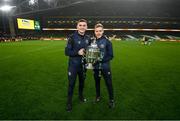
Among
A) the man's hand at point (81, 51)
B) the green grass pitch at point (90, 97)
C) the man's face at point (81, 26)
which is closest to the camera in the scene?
the man's hand at point (81, 51)

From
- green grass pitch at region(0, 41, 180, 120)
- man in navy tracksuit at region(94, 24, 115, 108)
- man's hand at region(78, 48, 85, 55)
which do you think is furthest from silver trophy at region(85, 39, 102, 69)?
green grass pitch at region(0, 41, 180, 120)

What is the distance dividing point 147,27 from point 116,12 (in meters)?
10.2

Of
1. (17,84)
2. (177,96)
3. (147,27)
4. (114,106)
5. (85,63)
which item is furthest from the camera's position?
(147,27)

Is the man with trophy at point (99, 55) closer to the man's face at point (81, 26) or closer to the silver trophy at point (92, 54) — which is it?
the silver trophy at point (92, 54)

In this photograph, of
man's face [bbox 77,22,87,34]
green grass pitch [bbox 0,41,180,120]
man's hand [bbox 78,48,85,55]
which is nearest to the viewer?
man's hand [bbox 78,48,85,55]

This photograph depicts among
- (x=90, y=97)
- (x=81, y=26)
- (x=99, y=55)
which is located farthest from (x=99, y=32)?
(x=90, y=97)

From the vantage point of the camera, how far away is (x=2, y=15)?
5403 centimetres

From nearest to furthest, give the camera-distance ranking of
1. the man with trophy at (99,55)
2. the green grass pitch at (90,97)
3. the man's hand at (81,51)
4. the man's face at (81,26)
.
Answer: the man's hand at (81,51), the man with trophy at (99,55), the man's face at (81,26), the green grass pitch at (90,97)

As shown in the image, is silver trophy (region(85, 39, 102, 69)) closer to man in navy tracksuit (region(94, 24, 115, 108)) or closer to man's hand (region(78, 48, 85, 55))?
man's hand (region(78, 48, 85, 55))

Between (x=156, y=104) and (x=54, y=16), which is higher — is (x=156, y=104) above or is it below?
below

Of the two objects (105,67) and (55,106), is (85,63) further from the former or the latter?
(55,106)

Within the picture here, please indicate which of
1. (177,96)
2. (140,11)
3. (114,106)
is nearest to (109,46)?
(114,106)

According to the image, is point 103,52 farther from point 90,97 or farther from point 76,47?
point 90,97

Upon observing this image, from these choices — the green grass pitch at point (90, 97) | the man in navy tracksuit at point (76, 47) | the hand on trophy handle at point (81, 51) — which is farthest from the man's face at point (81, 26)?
the green grass pitch at point (90, 97)
